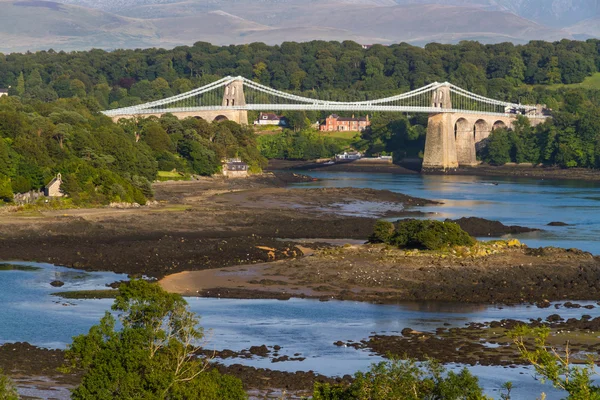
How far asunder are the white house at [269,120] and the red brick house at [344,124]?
4.89 meters

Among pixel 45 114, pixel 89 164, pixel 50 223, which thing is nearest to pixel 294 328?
pixel 50 223

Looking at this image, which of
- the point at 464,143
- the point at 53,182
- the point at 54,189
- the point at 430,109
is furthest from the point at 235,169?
the point at 464,143

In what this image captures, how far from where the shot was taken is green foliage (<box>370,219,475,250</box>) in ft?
120

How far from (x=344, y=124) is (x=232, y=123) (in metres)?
37.5

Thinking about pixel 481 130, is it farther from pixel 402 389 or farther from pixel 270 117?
pixel 402 389

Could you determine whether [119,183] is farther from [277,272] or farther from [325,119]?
[325,119]

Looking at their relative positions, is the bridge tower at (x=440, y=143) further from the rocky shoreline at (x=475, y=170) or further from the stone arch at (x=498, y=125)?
the stone arch at (x=498, y=125)

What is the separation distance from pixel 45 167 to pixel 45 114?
65.6 ft

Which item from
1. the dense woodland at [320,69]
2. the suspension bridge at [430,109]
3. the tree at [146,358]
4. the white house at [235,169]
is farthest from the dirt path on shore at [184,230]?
the dense woodland at [320,69]

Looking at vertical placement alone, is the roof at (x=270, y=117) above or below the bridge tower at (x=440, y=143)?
above

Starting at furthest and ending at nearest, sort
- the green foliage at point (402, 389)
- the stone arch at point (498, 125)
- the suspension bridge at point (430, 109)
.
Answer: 1. the stone arch at point (498, 125)
2. the suspension bridge at point (430, 109)
3. the green foliage at point (402, 389)

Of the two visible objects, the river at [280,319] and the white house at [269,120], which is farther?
the white house at [269,120]

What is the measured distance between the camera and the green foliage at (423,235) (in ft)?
120

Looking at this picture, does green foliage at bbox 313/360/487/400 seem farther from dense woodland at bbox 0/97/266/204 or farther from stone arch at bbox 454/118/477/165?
stone arch at bbox 454/118/477/165
